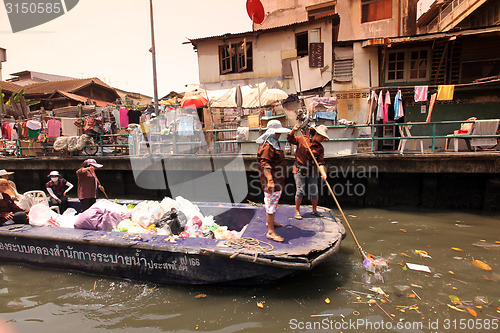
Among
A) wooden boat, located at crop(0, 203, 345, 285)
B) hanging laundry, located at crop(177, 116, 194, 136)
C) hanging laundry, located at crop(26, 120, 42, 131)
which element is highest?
hanging laundry, located at crop(26, 120, 42, 131)

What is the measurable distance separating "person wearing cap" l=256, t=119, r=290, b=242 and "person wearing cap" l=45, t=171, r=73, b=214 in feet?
16.5

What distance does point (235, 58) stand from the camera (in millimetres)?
14250

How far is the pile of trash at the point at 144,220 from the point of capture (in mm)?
4809

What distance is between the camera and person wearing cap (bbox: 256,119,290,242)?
4098mm

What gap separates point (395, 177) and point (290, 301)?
623 centimetres

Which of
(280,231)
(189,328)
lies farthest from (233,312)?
(280,231)

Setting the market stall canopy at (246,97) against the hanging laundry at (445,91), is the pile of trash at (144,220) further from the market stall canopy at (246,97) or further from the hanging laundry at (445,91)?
the hanging laundry at (445,91)

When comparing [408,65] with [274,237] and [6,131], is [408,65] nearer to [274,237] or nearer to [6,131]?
[274,237]

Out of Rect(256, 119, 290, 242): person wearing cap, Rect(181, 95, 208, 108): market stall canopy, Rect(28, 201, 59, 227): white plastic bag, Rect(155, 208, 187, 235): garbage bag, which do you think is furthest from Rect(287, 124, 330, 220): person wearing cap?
Rect(181, 95, 208, 108): market stall canopy

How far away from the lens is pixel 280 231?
4391 mm

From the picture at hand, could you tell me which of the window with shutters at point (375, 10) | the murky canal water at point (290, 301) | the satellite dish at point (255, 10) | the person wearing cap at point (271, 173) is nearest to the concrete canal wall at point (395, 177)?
the murky canal water at point (290, 301)

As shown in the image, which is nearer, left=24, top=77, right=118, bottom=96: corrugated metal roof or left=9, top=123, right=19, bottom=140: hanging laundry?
left=9, top=123, right=19, bottom=140: hanging laundry

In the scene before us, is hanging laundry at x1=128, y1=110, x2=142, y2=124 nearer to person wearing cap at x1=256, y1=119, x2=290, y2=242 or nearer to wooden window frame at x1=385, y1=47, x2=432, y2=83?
person wearing cap at x1=256, y1=119, x2=290, y2=242

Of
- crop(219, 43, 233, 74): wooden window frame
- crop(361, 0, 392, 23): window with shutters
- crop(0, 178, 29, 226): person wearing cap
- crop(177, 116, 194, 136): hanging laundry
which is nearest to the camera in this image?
crop(0, 178, 29, 226): person wearing cap
